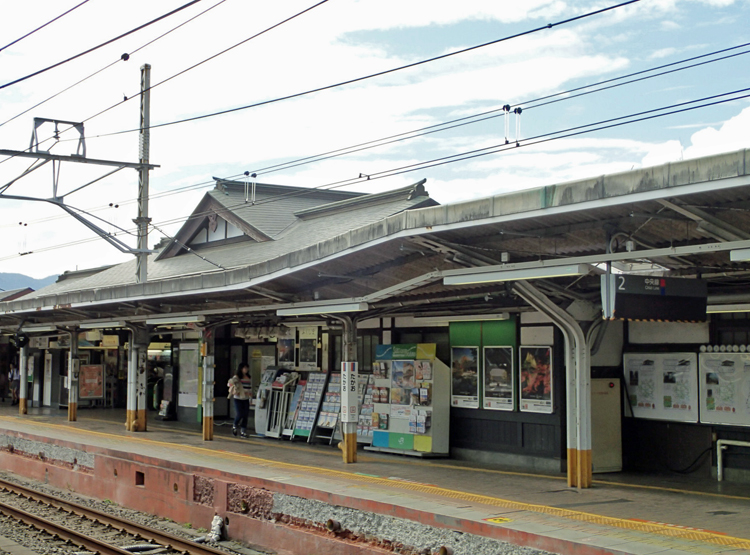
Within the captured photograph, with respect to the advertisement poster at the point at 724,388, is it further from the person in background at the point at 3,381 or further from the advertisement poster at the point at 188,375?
the person in background at the point at 3,381

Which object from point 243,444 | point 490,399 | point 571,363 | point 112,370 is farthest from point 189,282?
point 112,370

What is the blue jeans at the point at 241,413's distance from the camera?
1880 centimetres

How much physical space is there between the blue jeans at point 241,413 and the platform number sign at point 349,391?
17.9 ft

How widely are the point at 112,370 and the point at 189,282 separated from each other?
1571 centimetres

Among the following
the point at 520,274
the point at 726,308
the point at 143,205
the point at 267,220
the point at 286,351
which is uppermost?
the point at 267,220

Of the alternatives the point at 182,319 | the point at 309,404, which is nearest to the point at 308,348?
the point at 309,404

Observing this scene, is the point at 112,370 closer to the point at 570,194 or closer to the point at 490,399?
the point at 490,399

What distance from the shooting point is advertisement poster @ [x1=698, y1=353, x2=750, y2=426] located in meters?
11.4

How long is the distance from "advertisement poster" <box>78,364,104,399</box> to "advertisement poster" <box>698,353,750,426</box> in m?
21.9

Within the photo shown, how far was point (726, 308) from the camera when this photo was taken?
10836mm

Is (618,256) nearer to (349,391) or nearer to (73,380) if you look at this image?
(349,391)

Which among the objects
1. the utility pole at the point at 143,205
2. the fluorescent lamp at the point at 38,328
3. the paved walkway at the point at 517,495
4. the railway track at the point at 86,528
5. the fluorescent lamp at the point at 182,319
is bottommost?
the railway track at the point at 86,528

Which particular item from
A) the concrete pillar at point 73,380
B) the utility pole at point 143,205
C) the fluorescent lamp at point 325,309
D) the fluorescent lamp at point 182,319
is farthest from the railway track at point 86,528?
the concrete pillar at point 73,380

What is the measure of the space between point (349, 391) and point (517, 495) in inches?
168
